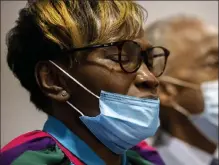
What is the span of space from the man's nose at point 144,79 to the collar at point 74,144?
0.65 feet

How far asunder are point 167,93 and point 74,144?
0.75 meters

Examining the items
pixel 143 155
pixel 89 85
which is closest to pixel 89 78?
pixel 89 85

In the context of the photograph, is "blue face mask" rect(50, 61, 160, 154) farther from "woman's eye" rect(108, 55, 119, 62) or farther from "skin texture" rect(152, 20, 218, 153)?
"skin texture" rect(152, 20, 218, 153)

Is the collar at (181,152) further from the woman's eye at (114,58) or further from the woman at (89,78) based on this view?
the woman's eye at (114,58)

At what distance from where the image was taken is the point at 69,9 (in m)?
1.00

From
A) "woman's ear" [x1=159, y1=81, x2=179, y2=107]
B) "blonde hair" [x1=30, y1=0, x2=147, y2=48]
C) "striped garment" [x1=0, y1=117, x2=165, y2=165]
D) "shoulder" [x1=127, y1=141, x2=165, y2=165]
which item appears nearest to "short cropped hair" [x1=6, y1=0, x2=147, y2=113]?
"blonde hair" [x1=30, y1=0, x2=147, y2=48]

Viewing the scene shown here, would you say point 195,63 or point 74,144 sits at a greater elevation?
point 74,144

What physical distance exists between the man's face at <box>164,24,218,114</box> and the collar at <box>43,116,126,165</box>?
0.73 m

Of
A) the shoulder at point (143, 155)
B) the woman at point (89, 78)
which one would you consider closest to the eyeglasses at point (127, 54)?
the woman at point (89, 78)

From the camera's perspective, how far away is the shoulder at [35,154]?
2.92 ft

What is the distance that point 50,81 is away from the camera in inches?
40.1

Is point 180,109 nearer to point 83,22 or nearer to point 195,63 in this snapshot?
point 195,63

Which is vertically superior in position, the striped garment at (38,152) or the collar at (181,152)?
the striped garment at (38,152)

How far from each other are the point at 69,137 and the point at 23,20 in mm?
323
